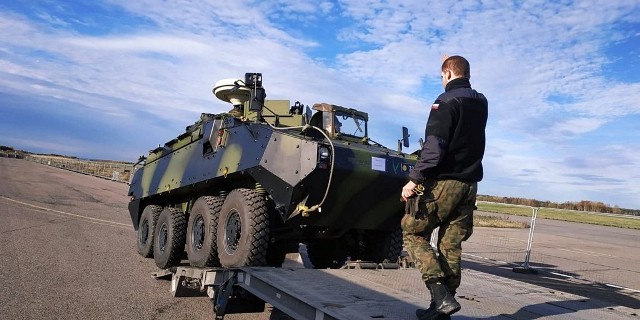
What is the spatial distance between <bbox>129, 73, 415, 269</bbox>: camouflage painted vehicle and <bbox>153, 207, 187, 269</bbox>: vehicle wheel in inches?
0.6

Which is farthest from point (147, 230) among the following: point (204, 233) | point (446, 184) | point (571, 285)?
point (571, 285)

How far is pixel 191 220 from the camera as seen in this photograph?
759 centimetres

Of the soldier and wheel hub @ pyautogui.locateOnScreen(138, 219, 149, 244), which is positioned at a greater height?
the soldier

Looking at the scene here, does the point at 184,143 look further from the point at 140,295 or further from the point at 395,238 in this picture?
the point at 395,238

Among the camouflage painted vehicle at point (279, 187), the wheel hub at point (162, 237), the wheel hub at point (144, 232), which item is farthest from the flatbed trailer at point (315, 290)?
the wheel hub at point (144, 232)

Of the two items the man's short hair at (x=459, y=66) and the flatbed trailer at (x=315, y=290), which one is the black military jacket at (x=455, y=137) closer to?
the man's short hair at (x=459, y=66)

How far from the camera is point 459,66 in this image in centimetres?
405

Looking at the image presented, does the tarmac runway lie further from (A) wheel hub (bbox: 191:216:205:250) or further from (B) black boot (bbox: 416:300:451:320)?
(A) wheel hub (bbox: 191:216:205:250)

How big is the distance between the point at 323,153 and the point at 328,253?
2597mm

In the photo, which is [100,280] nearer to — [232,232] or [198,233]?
[198,233]

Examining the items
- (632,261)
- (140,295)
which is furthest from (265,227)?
(632,261)

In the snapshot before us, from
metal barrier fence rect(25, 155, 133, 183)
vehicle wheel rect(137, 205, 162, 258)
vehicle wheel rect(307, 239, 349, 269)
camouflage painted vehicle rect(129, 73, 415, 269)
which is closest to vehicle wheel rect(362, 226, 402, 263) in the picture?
camouflage painted vehicle rect(129, 73, 415, 269)

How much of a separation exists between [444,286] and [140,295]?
A: 13.8ft

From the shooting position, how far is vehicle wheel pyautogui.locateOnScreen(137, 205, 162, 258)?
949cm
